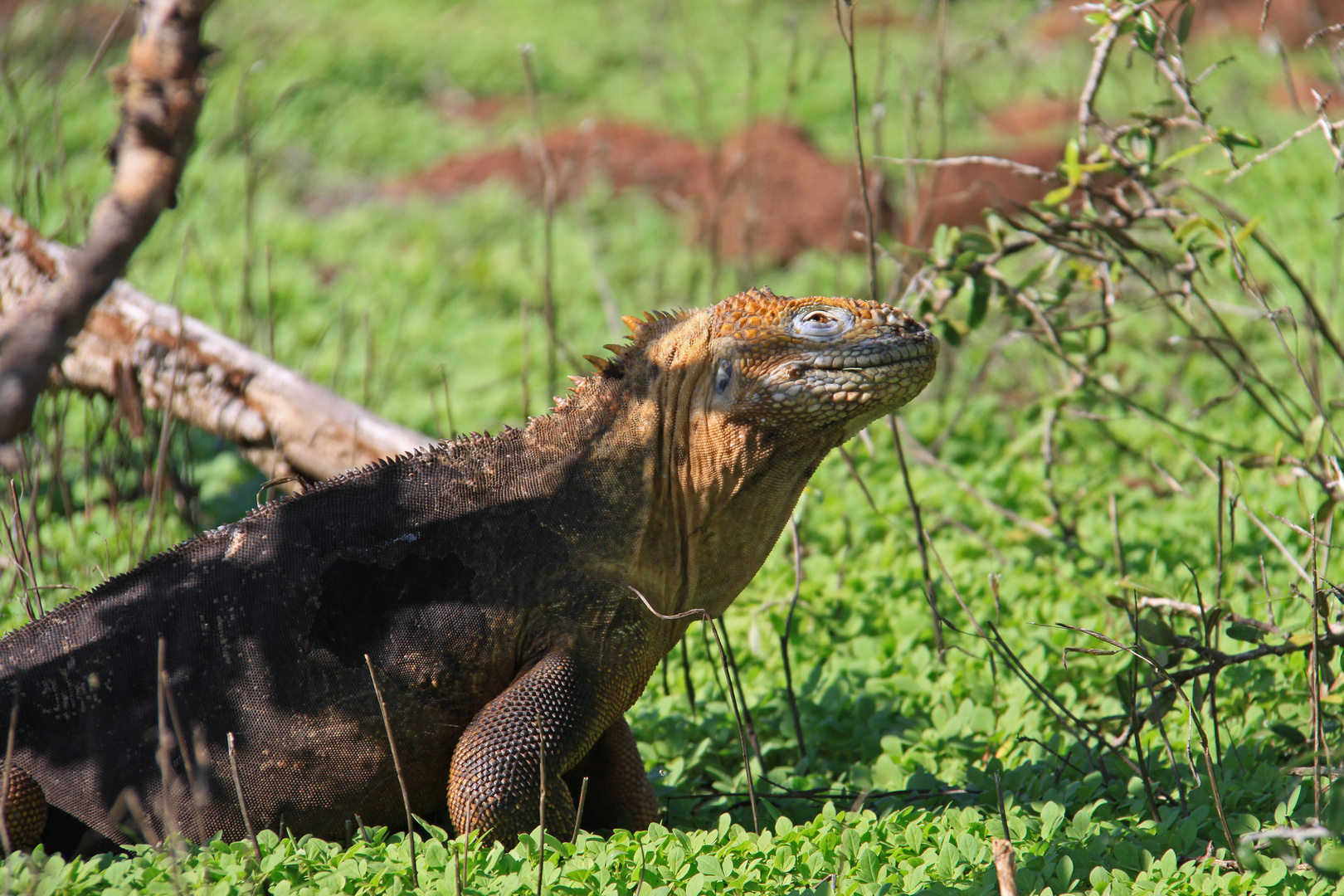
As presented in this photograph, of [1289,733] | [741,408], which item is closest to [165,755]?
[741,408]

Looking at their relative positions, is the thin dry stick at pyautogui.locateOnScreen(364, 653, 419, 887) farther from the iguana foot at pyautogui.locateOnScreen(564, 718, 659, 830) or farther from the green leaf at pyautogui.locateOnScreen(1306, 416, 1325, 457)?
the green leaf at pyautogui.locateOnScreen(1306, 416, 1325, 457)

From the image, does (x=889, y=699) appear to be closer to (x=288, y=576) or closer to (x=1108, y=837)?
(x=1108, y=837)

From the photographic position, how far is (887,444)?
19.0 ft

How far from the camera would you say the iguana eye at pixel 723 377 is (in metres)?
2.71

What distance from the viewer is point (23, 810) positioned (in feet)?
8.20

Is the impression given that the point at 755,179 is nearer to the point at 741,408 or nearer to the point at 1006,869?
the point at 741,408

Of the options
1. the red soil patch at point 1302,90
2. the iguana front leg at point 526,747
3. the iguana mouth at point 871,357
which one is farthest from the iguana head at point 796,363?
the red soil patch at point 1302,90

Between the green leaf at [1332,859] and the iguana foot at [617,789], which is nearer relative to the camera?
the green leaf at [1332,859]

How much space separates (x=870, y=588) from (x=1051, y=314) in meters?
1.25

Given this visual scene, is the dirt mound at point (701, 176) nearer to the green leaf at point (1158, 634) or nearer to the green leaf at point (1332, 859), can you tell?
the green leaf at point (1158, 634)

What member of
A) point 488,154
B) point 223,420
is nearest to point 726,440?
point 223,420

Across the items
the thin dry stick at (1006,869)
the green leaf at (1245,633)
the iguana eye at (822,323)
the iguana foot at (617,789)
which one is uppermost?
the iguana eye at (822,323)

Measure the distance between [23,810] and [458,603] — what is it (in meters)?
1.07

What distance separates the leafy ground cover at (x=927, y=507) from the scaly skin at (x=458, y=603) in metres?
0.19
